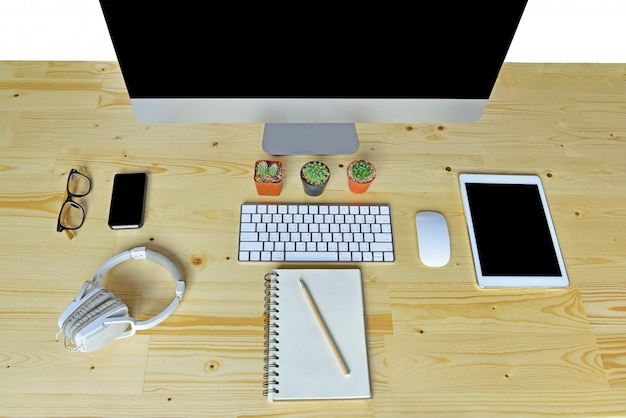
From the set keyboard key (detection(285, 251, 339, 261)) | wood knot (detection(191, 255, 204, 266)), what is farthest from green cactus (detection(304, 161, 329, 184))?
wood knot (detection(191, 255, 204, 266))

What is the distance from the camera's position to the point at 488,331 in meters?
0.75

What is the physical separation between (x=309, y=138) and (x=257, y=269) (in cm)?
30

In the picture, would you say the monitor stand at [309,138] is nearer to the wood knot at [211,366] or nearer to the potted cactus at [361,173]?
the potted cactus at [361,173]

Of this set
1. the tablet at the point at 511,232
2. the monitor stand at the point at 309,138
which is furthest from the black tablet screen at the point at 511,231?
the monitor stand at the point at 309,138

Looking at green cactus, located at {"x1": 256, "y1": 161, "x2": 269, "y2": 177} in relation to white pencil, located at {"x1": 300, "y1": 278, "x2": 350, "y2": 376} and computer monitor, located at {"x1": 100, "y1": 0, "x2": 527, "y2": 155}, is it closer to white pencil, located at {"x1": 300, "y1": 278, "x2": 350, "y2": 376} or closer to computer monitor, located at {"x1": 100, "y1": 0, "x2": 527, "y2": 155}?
computer monitor, located at {"x1": 100, "y1": 0, "x2": 527, "y2": 155}

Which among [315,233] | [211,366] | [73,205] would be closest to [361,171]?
[315,233]

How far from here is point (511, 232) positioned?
0.83 metres

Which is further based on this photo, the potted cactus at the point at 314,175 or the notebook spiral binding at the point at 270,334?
the potted cactus at the point at 314,175

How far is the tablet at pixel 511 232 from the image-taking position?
79cm

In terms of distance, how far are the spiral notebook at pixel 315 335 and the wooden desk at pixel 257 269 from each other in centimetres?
2

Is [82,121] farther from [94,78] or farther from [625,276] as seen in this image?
[625,276]

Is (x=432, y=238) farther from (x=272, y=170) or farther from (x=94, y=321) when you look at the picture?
(x=94, y=321)

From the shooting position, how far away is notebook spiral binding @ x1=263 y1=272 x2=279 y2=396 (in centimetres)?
69

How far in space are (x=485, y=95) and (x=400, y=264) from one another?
35 cm
